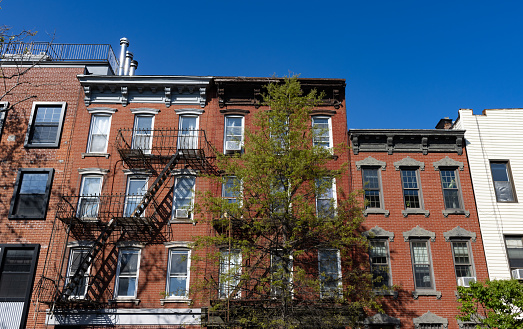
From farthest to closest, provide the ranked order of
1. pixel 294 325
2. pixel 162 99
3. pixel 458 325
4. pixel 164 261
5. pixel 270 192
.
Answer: pixel 162 99 < pixel 164 261 < pixel 458 325 < pixel 270 192 < pixel 294 325

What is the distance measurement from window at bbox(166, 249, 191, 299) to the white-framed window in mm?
5214

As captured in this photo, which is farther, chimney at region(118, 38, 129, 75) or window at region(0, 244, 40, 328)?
chimney at region(118, 38, 129, 75)

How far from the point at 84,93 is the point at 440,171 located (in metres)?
17.4

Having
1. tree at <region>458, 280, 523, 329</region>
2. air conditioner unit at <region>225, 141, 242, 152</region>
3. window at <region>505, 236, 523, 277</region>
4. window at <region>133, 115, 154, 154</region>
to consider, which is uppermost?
window at <region>133, 115, 154, 154</region>

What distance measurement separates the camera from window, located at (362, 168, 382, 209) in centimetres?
1996

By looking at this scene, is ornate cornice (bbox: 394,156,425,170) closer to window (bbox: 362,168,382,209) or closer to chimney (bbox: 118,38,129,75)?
window (bbox: 362,168,382,209)

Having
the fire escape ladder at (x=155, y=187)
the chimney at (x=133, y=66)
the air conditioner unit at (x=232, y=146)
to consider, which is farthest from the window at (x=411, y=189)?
the chimney at (x=133, y=66)

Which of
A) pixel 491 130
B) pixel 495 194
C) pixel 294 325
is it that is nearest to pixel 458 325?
pixel 495 194

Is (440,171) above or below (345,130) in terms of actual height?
below

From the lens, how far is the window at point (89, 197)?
20.1 meters

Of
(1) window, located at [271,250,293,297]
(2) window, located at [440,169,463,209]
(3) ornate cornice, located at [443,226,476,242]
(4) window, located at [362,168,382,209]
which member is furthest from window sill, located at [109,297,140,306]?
(2) window, located at [440,169,463,209]

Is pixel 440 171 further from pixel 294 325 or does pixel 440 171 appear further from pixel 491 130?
pixel 294 325

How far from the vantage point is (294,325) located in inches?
584

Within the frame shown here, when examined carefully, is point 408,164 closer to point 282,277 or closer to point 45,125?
point 282,277
